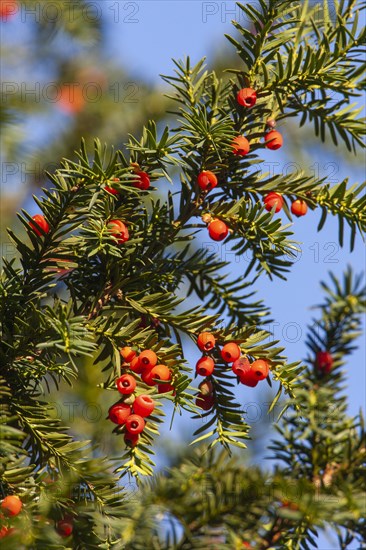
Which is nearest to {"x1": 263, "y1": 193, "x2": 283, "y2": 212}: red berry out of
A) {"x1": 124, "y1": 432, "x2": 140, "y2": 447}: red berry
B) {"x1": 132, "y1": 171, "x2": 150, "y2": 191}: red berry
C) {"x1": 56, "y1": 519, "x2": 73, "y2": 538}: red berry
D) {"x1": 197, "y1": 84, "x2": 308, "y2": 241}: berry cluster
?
{"x1": 197, "y1": 84, "x2": 308, "y2": 241}: berry cluster

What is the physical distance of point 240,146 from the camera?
1.21m

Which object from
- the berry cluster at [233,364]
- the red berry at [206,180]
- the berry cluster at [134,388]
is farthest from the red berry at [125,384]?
the red berry at [206,180]

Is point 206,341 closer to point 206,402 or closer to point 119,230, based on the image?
point 206,402

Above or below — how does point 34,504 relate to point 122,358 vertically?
below

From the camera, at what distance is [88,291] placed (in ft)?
3.94

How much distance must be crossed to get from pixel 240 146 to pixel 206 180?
0.08 metres

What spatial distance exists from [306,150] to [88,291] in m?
→ 3.16

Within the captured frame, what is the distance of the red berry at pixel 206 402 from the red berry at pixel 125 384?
13 centimetres

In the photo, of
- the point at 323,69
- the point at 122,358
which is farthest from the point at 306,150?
the point at 122,358

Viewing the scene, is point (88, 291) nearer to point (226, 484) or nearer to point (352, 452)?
point (226, 484)

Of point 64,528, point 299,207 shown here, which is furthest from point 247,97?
point 64,528

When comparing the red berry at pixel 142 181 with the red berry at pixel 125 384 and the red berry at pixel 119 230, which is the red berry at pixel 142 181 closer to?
the red berry at pixel 119 230

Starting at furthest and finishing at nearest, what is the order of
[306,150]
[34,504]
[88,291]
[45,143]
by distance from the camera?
[306,150] < [45,143] < [88,291] < [34,504]

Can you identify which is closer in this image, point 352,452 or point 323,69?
point 352,452
